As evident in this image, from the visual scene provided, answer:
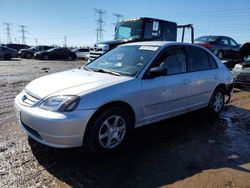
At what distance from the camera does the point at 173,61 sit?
16.5 feet

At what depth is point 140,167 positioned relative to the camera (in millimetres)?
3566

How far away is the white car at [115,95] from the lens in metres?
3.51

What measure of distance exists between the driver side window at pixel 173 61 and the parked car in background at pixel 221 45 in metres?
9.59

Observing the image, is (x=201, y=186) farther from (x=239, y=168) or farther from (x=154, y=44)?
(x=154, y=44)

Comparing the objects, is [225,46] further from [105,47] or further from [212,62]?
[212,62]

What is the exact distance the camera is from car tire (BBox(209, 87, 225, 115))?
19.9 ft

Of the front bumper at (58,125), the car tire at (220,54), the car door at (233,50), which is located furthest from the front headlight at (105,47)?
the car door at (233,50)

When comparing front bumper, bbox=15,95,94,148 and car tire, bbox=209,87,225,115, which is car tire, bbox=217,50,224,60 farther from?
front bumper, bbox=15,95,94,148

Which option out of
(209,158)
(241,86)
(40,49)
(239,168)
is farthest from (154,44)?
(40,49)

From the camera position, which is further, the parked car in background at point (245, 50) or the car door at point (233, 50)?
the car door at point (233, 50)

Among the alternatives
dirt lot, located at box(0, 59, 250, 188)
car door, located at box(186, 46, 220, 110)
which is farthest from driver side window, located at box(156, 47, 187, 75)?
dirt lot, located at box(0, 59, 250, 188)

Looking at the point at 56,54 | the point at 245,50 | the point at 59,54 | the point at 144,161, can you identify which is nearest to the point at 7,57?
the point at 56,54

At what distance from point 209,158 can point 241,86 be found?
7.18 m

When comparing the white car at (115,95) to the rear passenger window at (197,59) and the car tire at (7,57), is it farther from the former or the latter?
the car tire at (7,57)
